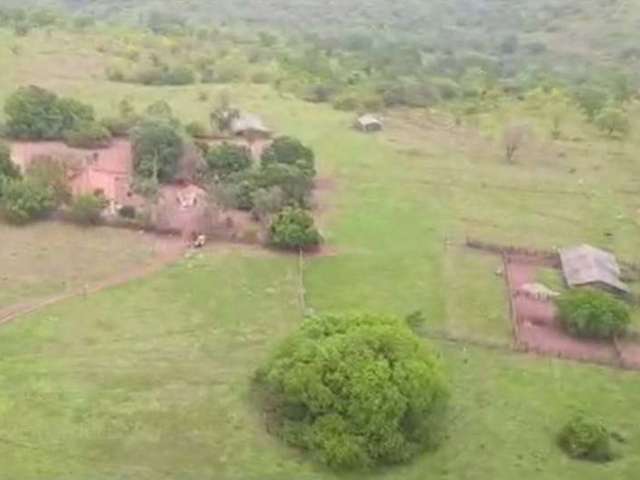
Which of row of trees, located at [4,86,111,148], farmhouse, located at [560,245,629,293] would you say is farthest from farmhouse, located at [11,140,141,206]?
farmhouse, located at [560,245,629,293]

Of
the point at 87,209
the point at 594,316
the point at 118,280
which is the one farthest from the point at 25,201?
the point at 594,316

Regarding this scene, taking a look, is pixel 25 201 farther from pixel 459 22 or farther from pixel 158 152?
pixel 459 22

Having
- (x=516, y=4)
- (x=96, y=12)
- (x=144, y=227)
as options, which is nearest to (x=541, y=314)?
(x=144, y=227)

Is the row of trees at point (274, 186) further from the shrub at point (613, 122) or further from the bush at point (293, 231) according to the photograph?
the shrub at point (613, 122)

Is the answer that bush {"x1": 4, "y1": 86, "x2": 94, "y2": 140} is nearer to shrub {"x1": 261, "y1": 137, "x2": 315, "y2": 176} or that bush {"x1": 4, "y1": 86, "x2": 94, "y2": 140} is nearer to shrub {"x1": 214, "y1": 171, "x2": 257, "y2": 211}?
shrub {"x1": 261, "y1": 137, "x2": 315, "y2": 176}

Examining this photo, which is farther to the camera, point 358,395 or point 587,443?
point 587,443

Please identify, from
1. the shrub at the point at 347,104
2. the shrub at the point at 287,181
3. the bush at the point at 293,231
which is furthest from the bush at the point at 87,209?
the shrub at the point at 347,104

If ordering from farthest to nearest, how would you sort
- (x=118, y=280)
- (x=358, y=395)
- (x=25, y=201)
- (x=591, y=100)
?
(x=591, y=100) < (x=25, y=201) < (x=118, y=280) < (x=358, y=395)
